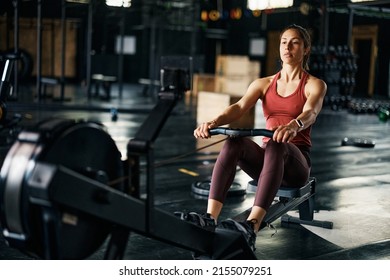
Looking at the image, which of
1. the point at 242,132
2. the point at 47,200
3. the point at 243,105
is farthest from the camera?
the point at 243,105

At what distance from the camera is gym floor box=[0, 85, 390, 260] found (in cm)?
241

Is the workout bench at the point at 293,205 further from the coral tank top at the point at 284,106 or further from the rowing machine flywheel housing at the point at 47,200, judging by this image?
the rowing machine flywheel housing at the point at 47,200

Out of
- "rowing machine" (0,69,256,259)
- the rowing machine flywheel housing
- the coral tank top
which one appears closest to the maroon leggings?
the coral tank top

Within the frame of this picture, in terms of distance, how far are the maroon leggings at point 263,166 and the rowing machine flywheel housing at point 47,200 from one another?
639 mm

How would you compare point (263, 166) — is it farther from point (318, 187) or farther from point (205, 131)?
point (318, 187)

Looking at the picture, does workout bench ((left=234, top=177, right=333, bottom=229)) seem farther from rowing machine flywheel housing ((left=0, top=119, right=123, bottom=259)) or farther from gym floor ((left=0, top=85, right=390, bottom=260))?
rowing machine flywheel housing ((left=0, top=119, right=123, bottom=259))

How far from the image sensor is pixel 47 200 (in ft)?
4.60

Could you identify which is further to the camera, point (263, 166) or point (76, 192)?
point (263, 166)

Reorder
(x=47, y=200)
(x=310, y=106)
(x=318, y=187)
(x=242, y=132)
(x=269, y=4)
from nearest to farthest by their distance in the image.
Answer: (x=47, y=200) → (x=242, y=132) → (x=310, y=106) → (x=318, y=187) → (x=269, y=4)

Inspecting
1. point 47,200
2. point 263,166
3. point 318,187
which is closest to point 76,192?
point 47,200

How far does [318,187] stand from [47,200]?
2.67m

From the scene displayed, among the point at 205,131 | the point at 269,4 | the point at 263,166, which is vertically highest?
the point at 269,4

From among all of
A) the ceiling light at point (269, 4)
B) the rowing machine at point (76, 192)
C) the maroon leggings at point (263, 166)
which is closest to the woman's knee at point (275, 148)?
the maroon leggings at point (263, 166)

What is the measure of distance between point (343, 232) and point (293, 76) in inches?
32.5
